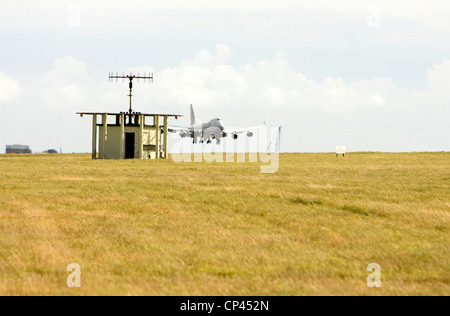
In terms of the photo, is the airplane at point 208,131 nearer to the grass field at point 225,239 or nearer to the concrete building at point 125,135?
the concrete building at point 125,135

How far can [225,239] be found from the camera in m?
19.4

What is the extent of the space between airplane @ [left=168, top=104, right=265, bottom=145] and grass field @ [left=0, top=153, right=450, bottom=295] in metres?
62.3

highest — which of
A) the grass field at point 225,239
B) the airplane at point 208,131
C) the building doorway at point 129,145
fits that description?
the airplane at point 208,131

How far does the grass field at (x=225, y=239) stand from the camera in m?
14.0

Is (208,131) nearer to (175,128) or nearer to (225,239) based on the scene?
(175,128)

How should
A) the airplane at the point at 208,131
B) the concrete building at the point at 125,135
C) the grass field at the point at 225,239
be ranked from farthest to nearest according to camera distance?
the airplane at the point at 208,131
the concrete building at the point at 125,135
the grass field at the point at 225,239

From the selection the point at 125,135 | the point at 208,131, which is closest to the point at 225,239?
the point at 125,135

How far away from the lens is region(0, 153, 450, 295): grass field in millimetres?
14023

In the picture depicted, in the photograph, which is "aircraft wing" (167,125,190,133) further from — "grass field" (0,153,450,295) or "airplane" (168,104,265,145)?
"grass field" (0,153,450,295)

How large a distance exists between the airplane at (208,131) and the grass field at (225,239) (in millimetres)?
62347

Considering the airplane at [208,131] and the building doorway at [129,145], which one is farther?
the airplane at [208,131]

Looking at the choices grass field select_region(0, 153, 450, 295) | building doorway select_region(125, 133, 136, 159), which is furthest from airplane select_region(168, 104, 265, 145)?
grass field select_region(0, 153, 450, 295)

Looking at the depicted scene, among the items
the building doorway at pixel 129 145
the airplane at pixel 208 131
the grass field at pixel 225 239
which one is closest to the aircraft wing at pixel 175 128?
the airplane at pixel 208 131

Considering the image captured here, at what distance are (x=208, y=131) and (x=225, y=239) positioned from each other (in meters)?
81.1
